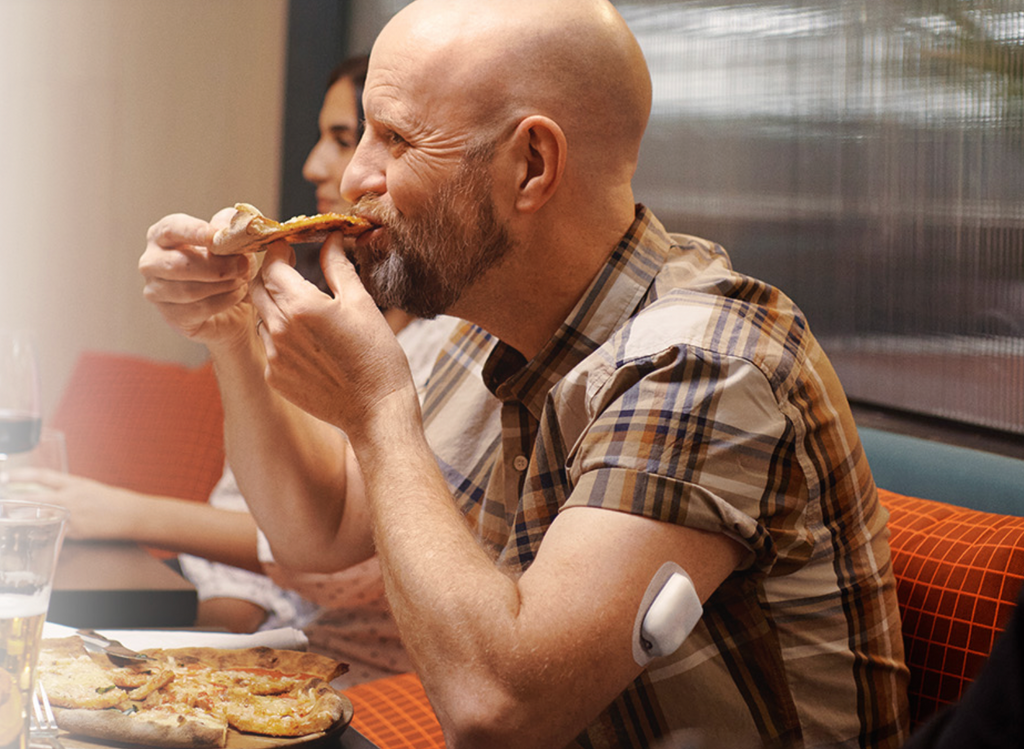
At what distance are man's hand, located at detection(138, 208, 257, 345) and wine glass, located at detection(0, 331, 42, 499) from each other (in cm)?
35

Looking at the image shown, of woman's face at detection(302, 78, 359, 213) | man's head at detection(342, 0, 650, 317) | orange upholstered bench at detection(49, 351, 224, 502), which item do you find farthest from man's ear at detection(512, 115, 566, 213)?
orange upholstered bench at detection(49, 351, 224, 502)

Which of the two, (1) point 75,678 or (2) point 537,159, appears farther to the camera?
(2) point 537,159

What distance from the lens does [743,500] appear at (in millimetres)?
883

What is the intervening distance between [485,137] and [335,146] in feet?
4.27

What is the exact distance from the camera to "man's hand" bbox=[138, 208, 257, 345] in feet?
3.92

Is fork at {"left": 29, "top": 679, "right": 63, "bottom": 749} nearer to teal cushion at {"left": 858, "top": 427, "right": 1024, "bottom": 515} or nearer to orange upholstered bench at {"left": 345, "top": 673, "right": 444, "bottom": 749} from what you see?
orange upholstered bench at {"left": 345, "top": 673, "right": 444, "bottom": 749}

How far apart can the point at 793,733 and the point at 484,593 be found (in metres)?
0.38

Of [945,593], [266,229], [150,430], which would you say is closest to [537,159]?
[266,229]

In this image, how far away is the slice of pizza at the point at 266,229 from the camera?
1.07 meters

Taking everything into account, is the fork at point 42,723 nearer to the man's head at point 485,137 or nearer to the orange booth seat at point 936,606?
the orange booth seat at point 936,606

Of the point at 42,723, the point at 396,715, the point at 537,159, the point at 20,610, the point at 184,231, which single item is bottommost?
the point at 396,715

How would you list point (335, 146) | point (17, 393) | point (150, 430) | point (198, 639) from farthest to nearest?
point (150, 430) < point (335, 146) < point (17, 393) < point (198, 639)

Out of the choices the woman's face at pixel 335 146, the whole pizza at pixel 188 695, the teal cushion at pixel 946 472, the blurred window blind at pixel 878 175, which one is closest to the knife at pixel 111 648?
the whole pizza at pixel 188 695

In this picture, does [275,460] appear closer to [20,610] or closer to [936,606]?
[20,610]
